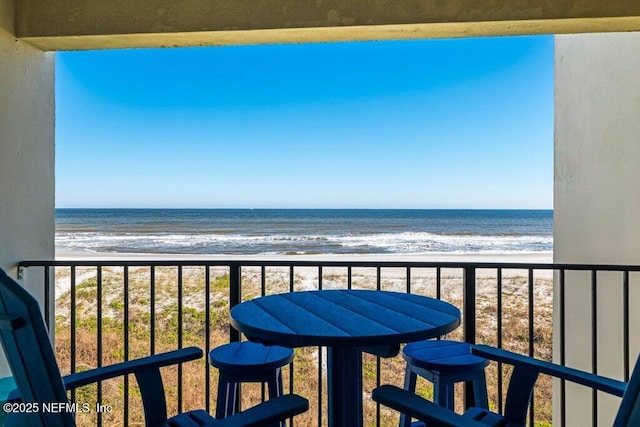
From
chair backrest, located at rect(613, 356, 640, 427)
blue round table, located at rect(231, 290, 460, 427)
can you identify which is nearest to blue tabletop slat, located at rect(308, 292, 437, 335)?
blue round table, located at rect(231, 290, 460, 427)

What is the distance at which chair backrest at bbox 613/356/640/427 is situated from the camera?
2.79 feet

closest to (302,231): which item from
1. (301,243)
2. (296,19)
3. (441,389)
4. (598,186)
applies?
(301,243)

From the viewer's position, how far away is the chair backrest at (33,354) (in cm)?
90

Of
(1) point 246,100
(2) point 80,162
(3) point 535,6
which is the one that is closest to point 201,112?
(1) point 246,100

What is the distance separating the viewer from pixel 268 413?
0.86m

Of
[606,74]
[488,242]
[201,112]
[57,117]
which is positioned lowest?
[488,242]

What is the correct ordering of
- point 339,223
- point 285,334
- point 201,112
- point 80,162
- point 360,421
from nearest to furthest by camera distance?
point 285,334 → point 360,421 → point 201,112 → point 80,162 → point 339,223

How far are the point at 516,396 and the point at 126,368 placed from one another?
118 cm

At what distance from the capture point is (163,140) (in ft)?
64.4

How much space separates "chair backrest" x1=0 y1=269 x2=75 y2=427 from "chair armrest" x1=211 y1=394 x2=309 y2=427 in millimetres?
372

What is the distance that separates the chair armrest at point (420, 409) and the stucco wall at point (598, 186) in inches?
88.8

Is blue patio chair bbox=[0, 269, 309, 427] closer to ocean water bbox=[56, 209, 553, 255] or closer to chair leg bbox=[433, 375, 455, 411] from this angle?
chair leg bbox=[433, 375, 455, 411]

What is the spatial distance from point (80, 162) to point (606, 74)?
22.4m

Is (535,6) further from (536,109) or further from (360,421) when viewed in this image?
(536,109)
